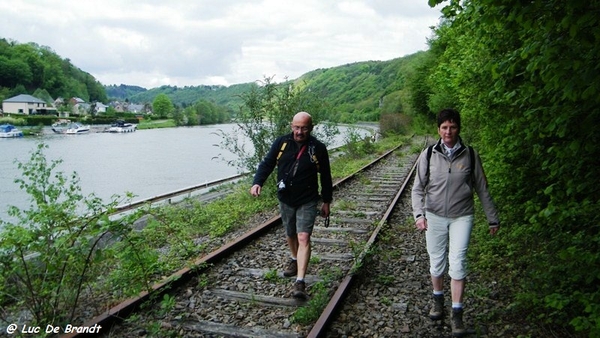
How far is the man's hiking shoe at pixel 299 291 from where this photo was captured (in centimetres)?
469

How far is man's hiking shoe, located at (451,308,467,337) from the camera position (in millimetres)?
3969

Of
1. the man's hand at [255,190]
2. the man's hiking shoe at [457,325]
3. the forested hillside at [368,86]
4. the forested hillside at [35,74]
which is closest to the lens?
the man's hiking shoe at [457,325]

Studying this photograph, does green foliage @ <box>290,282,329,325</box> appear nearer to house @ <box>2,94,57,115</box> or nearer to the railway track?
the railway track

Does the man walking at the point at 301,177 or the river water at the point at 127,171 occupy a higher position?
the man walking at the point at 301,177

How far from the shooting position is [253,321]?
4.23 m

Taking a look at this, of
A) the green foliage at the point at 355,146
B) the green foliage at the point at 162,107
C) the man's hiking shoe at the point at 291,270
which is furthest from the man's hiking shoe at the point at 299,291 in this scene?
the green foliage at the point at 162,107

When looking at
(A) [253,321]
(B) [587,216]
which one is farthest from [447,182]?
(A) [253,321]

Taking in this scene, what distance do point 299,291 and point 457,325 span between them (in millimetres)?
1620

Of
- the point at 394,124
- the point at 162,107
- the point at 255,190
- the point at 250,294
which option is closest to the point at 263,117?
the point at 255,190

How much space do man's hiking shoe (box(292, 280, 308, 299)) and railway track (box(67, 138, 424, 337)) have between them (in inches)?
2.2

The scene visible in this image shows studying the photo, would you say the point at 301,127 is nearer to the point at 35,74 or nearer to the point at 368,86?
the point at 35,74

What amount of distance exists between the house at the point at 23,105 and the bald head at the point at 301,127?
110 metres

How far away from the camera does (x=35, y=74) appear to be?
389 ft

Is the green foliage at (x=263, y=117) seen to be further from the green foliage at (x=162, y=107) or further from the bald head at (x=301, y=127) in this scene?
the green foliage at (x=162, y=107)
